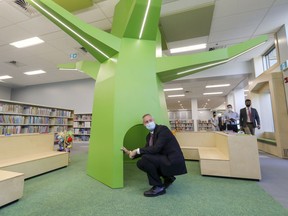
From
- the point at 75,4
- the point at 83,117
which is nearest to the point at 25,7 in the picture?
the point at 75,4

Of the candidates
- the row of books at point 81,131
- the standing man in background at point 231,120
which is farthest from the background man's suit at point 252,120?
the row of books at point 81,131

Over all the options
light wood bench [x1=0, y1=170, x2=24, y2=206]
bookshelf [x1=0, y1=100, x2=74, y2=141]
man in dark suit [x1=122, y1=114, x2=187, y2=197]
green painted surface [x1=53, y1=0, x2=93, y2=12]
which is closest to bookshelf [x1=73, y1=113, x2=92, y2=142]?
bookshelf [x1=0, y1=100, x2=74, y2=141]

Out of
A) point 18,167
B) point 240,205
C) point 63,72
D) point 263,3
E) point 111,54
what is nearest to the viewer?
Result: point 240,205

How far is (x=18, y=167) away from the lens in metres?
2.80

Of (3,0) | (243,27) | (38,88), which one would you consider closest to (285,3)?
(243,27)

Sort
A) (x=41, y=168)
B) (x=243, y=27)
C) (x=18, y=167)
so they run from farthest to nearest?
(x=243, y=27), (x=41, y=168), (x=18, y=167)

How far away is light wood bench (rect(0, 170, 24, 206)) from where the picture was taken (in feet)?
6.31

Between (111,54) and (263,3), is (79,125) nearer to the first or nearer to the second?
(111,54)

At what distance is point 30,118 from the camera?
5.50 metres

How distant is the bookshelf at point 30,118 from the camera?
4.79 meters

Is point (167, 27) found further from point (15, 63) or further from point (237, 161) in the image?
point (15, 63)

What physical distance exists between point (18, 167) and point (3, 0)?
3.38m

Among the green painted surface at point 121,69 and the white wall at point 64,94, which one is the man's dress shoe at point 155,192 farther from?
the white wall at point 64,94

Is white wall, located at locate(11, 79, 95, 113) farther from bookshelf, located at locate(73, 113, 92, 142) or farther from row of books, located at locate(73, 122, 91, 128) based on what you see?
row of books, located at locate(73, 122, 91, 128)
